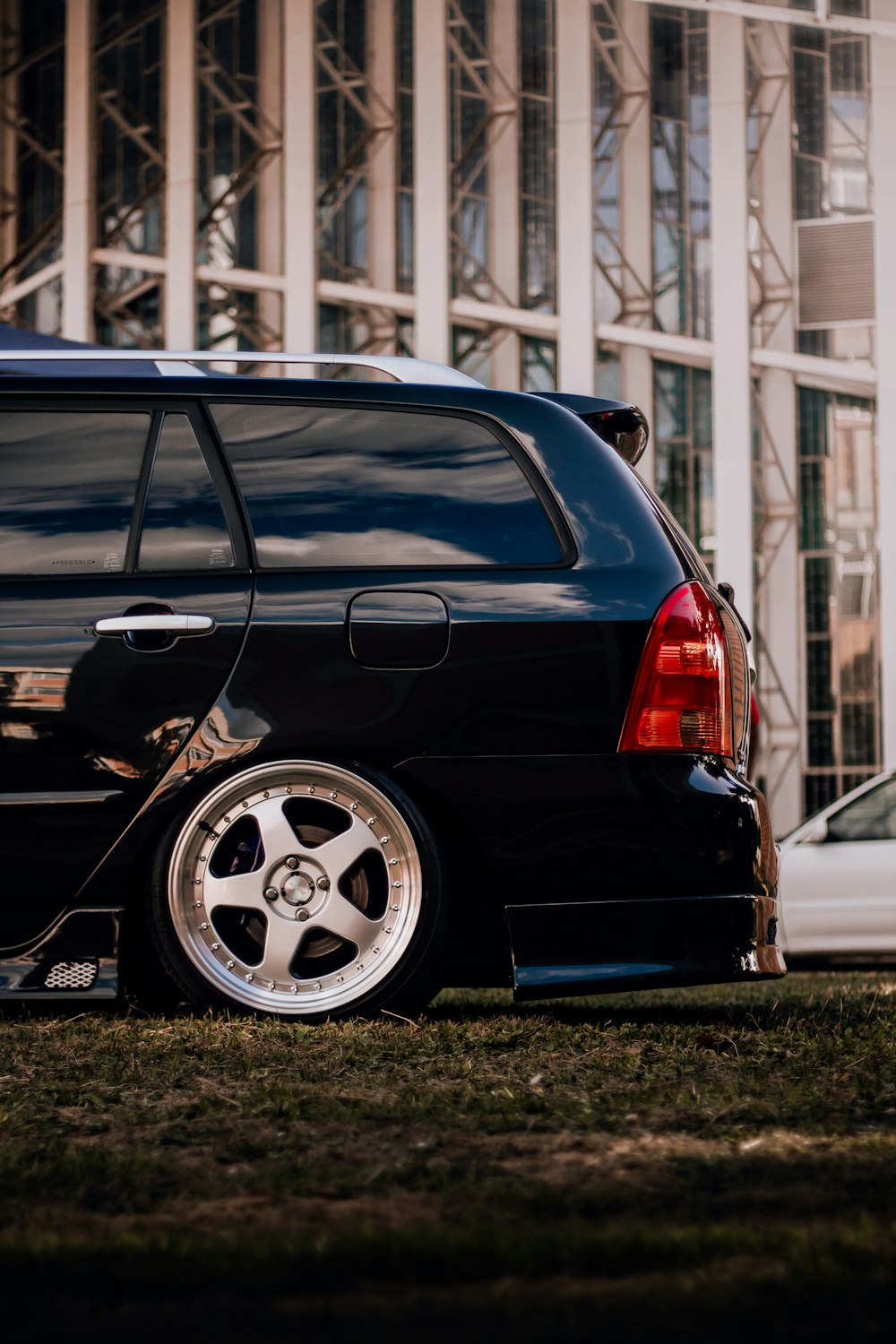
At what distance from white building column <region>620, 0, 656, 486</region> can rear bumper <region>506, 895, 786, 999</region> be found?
61.7 feet

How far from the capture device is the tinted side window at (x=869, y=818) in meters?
10.5

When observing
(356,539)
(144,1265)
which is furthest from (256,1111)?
(356,539)

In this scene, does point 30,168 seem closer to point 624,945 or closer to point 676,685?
point 676,685

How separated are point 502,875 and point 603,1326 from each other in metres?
2.26

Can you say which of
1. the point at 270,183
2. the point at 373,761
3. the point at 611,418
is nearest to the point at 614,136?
the point at 270,183

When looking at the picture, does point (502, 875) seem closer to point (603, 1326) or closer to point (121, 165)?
point (603, 1326)

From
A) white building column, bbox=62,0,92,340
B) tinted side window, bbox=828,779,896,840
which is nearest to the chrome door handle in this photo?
tinted side window, bbox=828,779,896,840

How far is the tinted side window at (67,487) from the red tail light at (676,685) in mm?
1340

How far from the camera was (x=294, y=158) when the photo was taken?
24.1 m

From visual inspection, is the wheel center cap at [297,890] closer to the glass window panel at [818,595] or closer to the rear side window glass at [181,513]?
the rear side window glass at [181,513]

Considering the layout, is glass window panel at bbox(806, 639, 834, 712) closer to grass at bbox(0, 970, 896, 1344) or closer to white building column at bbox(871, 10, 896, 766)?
white building column at bbox(871, 10, 896, 766)

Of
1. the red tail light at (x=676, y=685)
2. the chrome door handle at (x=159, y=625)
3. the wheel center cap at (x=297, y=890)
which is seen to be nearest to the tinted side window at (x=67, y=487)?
the chrome door handle at (x=159, y=625)

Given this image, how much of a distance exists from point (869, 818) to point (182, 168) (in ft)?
58.0

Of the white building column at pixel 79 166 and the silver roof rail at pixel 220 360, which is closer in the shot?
the silver roof rail at pixel 220 360
